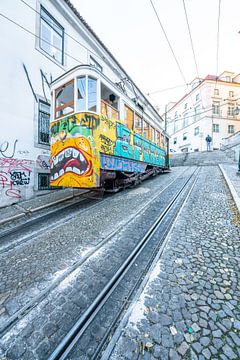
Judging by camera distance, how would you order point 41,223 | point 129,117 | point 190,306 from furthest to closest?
point 129,117
point 41,223
point 190,306

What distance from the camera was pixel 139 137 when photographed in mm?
8102

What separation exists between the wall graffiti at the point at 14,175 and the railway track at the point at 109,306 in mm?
5533

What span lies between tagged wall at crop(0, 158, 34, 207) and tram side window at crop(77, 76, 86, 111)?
337cm

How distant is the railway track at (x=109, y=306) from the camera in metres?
1.43

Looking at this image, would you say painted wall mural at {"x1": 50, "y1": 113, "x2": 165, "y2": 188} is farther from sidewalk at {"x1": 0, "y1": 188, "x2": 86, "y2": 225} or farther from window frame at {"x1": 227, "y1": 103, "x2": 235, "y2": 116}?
window frame at {"x1": 227, "y1": 103, "x2": 235, "y2": 116}

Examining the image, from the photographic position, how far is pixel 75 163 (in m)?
5.23

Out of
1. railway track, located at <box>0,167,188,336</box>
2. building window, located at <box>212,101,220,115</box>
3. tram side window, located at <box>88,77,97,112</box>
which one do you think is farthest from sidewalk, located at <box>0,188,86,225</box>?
building window, located at <box>212,101,220,115</box>

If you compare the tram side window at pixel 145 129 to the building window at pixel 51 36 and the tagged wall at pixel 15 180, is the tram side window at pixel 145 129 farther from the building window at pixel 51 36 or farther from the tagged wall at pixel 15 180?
the tagged wall at pixel 15 180

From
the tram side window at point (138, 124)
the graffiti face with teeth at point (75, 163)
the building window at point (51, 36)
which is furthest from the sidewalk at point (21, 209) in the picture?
the building window at point (51, 36)

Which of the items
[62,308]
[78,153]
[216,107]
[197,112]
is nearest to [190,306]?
[62,308]

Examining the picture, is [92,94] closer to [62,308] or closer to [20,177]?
[20,177]

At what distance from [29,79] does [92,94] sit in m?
3.60

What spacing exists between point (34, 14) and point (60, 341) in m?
10.3

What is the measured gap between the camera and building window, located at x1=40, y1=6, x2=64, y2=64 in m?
7.54
